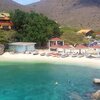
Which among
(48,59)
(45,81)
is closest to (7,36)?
(48,59)

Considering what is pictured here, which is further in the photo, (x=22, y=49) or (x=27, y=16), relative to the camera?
(x=27, y=16)

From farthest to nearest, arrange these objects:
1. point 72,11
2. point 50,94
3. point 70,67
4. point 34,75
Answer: point 72,11
point 70,67
point 34,75
point 50,94

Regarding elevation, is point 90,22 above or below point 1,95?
above

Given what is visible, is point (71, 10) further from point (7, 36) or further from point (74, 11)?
point (7, 36)

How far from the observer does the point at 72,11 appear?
538 feet

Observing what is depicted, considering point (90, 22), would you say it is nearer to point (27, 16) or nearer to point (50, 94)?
point (27, 16)

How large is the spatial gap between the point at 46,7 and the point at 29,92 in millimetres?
161289

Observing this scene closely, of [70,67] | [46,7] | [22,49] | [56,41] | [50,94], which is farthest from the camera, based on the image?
[46,7]

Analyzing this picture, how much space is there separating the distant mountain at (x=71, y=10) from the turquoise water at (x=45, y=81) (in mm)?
86272

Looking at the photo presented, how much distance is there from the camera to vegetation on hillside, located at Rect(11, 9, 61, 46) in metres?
62.0

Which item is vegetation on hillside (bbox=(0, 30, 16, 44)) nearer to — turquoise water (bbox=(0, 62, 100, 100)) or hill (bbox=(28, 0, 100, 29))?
turquoise water (bbox=(0, 62, 100, 100))

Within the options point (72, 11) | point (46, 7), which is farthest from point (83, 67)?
point (46, 7)

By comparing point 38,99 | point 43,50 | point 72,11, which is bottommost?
point 38,99

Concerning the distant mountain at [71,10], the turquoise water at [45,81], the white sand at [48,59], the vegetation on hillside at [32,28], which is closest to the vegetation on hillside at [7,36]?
the vegetation on hillside at [32,28]
